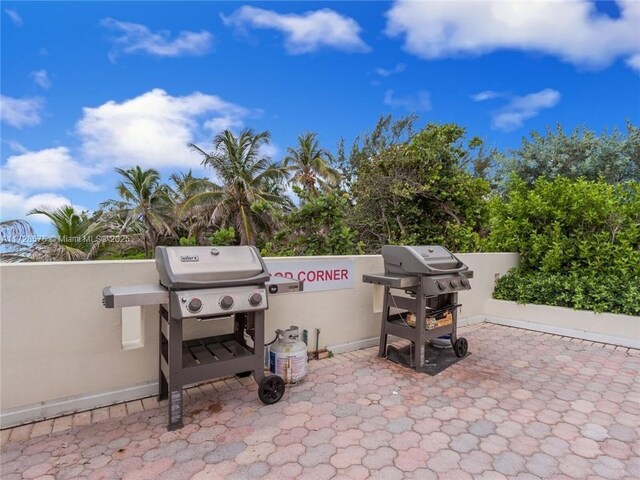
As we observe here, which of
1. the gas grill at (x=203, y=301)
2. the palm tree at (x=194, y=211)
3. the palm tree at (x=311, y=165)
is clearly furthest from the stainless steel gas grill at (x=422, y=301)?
the palm tree at (x=311, y=165)

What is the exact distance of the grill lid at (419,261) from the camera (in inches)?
142

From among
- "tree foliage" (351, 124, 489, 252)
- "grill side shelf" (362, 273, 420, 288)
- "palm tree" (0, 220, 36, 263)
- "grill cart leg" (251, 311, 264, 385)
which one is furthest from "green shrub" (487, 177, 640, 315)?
"palm tree" (0, 220, 36, 263)

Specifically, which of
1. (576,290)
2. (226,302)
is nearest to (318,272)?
(226,302)

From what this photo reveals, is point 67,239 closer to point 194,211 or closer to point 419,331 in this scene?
point 194,211

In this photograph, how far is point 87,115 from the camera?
12.0m

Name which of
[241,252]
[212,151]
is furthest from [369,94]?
[241,252]

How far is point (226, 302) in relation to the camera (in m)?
2.50

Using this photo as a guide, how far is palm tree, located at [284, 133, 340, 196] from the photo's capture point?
19.2 meters

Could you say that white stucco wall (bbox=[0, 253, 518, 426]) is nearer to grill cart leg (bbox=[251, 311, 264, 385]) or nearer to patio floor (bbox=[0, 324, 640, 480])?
patio floor (bbox=[0, 324, 640, 480])

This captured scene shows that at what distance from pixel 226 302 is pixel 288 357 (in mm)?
1041

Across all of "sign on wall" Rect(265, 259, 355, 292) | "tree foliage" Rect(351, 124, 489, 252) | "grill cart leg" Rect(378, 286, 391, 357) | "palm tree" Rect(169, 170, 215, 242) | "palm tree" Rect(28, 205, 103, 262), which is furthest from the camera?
"palm tree" Rect(169, 170, 215, 242)

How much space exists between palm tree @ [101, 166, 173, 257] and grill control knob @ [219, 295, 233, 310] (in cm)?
1608

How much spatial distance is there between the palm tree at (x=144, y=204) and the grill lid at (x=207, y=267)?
1579 cm

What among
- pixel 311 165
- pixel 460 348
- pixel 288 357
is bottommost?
pixel 460 348
